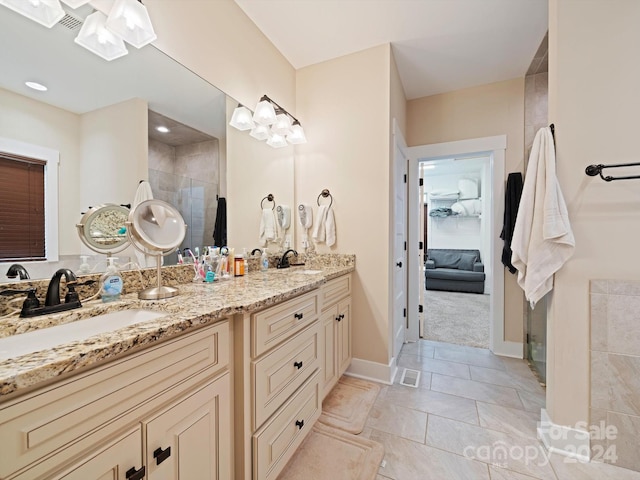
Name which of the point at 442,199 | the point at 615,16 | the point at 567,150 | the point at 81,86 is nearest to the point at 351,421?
the point at 567,150

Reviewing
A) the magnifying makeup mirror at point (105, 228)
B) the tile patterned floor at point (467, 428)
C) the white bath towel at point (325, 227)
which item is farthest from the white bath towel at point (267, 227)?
the tile patterned floor at point (467, 428)

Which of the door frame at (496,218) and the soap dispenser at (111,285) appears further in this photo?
the door frame at (496,218)

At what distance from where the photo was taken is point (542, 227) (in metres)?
1.47

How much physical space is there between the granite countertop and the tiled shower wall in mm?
1561

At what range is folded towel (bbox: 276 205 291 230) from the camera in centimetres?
236

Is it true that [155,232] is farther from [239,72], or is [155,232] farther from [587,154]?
[587,154]

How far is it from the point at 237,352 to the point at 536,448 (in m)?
1.79

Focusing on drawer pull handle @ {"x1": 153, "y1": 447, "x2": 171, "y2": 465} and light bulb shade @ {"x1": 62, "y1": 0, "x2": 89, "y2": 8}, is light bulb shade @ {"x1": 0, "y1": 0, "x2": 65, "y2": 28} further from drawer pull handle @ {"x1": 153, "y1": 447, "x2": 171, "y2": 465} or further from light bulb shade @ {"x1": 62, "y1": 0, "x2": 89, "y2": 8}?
drawer pull handle @ {"x1": 153, "y1": 447, "x2": 171, "y2": 465}

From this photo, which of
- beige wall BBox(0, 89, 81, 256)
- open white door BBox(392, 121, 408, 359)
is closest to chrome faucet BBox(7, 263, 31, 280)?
beige wall BBox(0, 89, 81, 256)

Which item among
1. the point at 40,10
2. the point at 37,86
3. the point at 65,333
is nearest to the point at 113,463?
the point at 65,333

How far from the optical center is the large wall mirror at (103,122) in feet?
3.04

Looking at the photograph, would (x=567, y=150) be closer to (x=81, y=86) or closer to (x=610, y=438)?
(x=610, y=438)

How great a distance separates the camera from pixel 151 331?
691mm

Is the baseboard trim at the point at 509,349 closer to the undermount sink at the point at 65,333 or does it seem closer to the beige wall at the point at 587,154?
the beige wall at the point at 587,154
